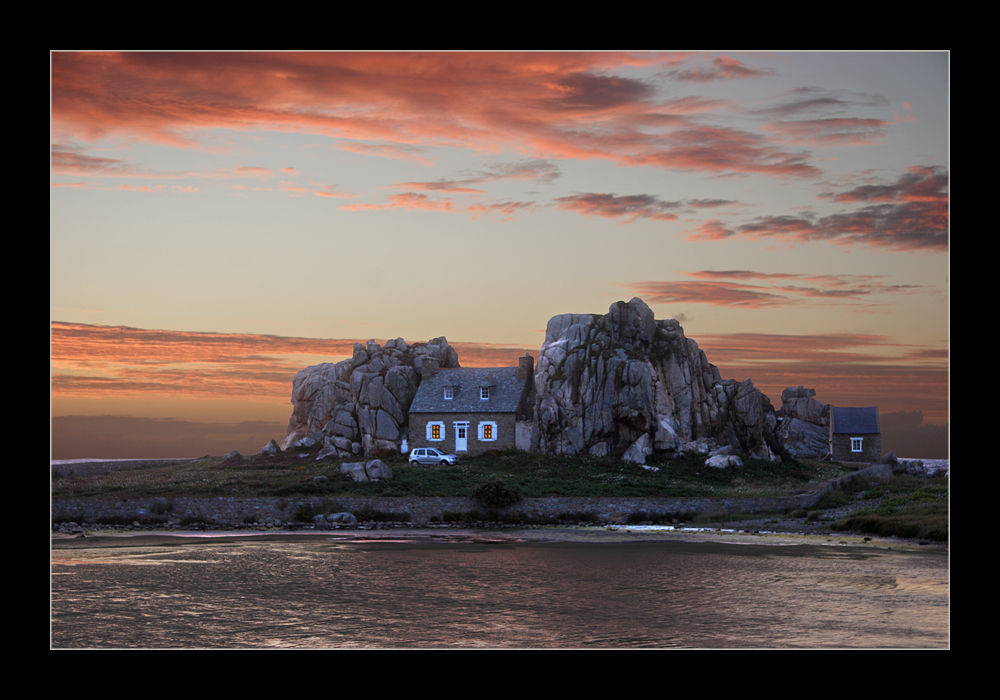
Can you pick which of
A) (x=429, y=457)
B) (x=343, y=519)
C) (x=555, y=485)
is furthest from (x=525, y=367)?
(x=343, y=519)

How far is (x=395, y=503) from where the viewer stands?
3800 cm

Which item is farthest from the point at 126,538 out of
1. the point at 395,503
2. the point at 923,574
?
the point at 923,574

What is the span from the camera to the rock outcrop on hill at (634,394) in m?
51.2

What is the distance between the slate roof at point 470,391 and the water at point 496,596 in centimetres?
2358

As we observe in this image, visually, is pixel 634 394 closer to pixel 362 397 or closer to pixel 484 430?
pixel 484 430

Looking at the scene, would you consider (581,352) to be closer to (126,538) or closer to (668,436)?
(668,436)

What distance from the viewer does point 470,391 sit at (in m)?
54.8

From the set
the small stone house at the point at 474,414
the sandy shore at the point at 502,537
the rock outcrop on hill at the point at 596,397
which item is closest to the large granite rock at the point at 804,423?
the rock outcrop on hill at the point at 596,397

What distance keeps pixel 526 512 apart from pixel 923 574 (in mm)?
19088

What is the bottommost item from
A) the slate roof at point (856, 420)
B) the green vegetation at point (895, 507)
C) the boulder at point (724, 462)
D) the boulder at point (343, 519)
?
the boulder at point (343, 519)

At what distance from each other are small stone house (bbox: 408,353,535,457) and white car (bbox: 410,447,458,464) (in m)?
3.67

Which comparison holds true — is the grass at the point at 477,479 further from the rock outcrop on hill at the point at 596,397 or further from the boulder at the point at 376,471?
the rock outcrop on hill at the point at 596,397

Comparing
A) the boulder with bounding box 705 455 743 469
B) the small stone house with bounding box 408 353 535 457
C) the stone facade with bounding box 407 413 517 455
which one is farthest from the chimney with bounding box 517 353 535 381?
the boulder with bounding box 705 455 743 469

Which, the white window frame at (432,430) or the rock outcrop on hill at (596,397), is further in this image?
the white window frame at (432,430)
